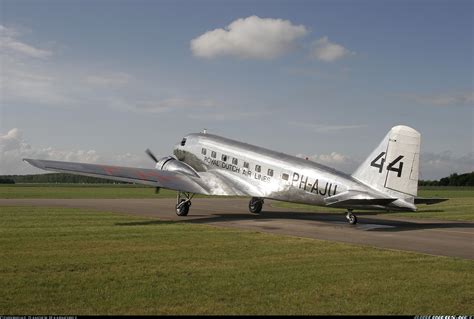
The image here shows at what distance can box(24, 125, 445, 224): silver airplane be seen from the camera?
2502 centimetres

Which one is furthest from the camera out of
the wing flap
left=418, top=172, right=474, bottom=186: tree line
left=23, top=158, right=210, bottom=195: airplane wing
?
left=418, top=172, right=474, bottom=186: tree line

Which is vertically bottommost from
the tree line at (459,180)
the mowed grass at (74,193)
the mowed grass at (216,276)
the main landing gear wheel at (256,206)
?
the mowed grass at (74,193)

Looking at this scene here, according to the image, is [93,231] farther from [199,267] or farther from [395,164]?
[395,164]

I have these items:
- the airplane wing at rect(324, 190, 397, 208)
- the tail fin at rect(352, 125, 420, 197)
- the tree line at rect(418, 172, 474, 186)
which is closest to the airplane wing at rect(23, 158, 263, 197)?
the airplane wing at rect(324, 190, 397, 208)

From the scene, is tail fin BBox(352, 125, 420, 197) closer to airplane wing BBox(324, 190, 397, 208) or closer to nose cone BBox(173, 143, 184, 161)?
airplane wing BBox(324, 190, 397, 208)

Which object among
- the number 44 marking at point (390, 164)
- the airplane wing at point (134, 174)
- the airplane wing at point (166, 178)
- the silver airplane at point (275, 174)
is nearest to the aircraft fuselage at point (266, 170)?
the silver airplane at point (275, 174)

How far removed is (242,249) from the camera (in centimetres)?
1788

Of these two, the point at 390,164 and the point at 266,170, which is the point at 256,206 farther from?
the point at 390,164

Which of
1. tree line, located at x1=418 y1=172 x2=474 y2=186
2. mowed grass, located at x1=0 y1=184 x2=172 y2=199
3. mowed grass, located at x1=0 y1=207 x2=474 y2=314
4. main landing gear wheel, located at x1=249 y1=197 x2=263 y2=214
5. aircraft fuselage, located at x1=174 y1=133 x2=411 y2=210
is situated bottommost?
mowed grass, located at x1=0 y1=184 x2=172 y2=199

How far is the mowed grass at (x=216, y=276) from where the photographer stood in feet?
33.8

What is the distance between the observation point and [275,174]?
30219 mm

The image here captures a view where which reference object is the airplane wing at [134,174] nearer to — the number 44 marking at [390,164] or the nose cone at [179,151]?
the nose cone at [179,151]

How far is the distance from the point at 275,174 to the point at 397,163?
7.66m

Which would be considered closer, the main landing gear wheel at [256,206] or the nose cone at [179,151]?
the main landing gear wheel at [256,206]
